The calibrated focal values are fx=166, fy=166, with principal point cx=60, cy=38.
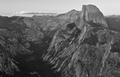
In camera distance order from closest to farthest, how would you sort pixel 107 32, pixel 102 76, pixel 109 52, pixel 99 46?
pixel 102 76, pixel 109 52, pixel 99 46, pixel 107 32

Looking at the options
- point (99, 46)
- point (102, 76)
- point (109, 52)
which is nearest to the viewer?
point (102, 76)

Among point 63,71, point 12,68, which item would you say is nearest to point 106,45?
point 63,71

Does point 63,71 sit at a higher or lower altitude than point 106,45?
lower

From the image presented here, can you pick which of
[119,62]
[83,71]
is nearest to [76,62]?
[83,71]

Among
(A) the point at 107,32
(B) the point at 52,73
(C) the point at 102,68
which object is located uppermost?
(A) the point at 107,32

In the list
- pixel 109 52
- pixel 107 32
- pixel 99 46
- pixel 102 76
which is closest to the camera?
pixel 102 76

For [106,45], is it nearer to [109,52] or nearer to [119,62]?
[109,52]

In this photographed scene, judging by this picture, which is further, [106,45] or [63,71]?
[63,71]

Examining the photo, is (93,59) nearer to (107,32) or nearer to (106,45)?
(106,45)

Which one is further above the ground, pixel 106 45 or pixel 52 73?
pixel 106 45
